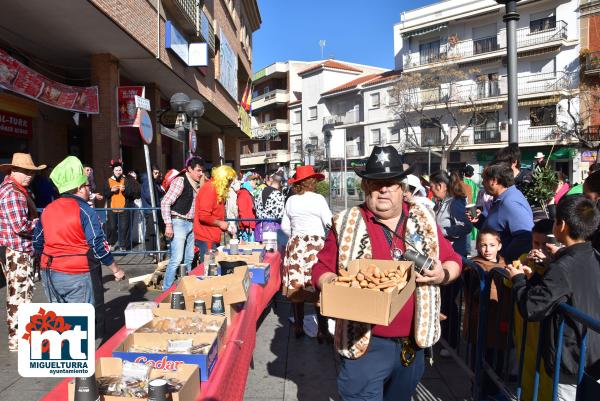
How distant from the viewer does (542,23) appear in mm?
34938

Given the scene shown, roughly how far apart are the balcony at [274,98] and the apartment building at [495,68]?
1893 centimetres

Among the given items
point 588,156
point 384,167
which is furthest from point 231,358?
point 588,156

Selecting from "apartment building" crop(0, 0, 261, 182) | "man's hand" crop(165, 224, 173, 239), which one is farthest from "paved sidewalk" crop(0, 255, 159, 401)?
"apartment building" crop(0, 0, 261, 182)

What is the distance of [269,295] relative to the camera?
5453mm

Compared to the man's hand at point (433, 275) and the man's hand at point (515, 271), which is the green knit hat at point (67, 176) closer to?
the man's hand at point (433, 275)

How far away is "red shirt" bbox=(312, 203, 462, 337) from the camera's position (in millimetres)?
2473

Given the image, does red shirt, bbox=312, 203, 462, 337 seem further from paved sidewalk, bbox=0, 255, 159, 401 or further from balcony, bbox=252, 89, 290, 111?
balcony, bbox=252, 89, 290, 111

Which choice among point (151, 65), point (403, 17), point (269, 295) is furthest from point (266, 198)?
point (403, 17)

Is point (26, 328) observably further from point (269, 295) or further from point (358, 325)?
point (269, 295)

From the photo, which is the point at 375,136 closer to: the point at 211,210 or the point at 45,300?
the point at 211,210

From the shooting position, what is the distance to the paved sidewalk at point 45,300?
386 centimetres

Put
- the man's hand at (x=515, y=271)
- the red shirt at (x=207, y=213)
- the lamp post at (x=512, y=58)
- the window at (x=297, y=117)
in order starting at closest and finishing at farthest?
the man's hand at (x=515, y=271), the lamp post at (x=512, y=58), the red shirt at (x=207, y=213), the window at (x=297, y=117)

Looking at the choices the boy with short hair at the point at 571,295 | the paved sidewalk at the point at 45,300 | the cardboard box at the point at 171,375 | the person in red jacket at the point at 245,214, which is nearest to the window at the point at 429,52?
the person in red jacket at the point at 245,214

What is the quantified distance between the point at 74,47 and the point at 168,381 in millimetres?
12243
